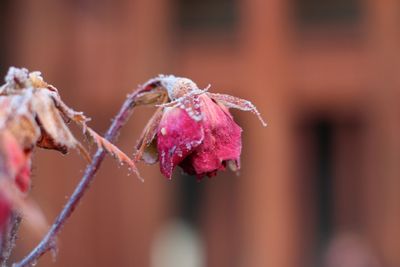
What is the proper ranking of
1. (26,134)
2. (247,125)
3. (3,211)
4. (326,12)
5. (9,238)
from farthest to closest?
(247,125) → (326,12) → (9,238) → (26,134) → (3,211)

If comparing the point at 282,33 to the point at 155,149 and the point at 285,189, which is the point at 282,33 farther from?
the point at 155,149

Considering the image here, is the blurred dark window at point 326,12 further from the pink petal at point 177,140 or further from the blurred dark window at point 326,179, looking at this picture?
the pink petal at point 177,140

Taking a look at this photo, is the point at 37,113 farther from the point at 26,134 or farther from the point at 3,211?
the point at 3,211

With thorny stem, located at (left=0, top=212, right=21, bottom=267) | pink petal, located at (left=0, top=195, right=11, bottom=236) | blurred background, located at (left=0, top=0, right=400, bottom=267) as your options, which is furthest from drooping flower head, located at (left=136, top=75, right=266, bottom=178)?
blurred background, located at (left=0, top=0, right=400, bottom=267)

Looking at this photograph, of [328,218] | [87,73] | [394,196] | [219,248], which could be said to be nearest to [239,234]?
[219,248]

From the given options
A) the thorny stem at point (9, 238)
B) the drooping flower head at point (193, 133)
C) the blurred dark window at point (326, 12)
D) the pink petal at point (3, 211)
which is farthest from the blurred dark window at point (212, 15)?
the pink petal at point (3, 211)

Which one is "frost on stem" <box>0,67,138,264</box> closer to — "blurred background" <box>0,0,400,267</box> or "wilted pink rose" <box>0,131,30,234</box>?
"wilted pink rose" <box>0,131,30,234</box>

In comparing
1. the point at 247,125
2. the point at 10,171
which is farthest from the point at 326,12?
the point at 10,171
